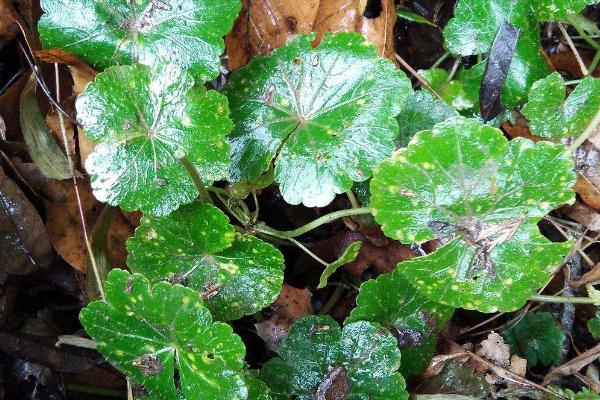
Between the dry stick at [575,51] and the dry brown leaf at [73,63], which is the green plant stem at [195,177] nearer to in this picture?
the dry brown leaf at [73,63]

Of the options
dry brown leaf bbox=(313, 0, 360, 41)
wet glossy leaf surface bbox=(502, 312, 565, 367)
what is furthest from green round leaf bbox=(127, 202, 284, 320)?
wet glossy leaf surface bbox=(502, 312, 565, 367)

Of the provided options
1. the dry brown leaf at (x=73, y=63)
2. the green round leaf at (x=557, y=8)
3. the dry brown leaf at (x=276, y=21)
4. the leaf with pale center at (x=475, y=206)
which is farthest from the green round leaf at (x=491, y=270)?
the dry brown leaf at (x=73, y=63)

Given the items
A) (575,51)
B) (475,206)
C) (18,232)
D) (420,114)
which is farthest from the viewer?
(575,51)

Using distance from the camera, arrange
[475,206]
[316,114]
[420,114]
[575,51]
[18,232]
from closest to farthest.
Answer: [475,206]
[316,114]
[420,114]
[18,232]
[575,51]

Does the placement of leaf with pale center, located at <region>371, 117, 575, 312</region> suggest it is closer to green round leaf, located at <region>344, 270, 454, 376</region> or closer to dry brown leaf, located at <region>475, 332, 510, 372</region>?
green round leaf, located at <region>344, 270, 454, 376</region>

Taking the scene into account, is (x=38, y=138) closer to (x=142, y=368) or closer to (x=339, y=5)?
(x=142, y=368)

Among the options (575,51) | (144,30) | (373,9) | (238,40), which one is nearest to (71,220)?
(144,30)

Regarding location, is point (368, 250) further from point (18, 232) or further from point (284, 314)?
point (18, 232)
